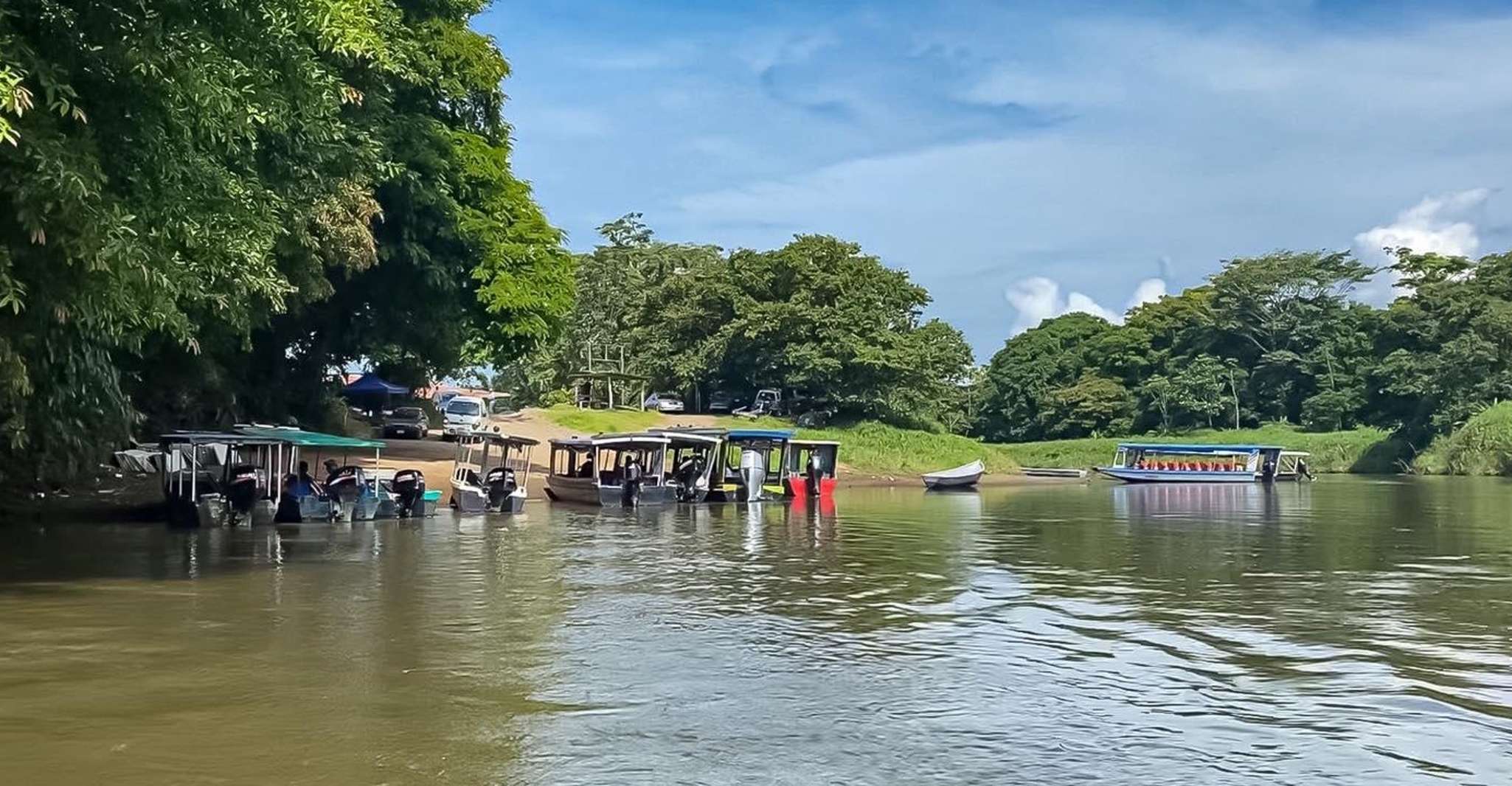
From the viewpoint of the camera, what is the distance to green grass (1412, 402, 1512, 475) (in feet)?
181

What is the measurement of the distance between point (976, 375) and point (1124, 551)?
204ft

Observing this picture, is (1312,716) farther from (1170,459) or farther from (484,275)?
(1170,459)

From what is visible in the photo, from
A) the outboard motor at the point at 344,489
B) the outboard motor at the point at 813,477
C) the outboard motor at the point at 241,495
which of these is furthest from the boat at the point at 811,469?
the outboard motor at the point at 241,495

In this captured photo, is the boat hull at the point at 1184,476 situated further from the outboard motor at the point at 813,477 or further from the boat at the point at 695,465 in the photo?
the boat at the point at 695,465

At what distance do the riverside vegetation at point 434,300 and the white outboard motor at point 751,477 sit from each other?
6.13 metres

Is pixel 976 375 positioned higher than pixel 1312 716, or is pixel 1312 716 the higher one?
pixel 976 375

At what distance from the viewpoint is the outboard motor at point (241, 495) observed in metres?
23.1

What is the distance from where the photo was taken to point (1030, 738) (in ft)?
25.7

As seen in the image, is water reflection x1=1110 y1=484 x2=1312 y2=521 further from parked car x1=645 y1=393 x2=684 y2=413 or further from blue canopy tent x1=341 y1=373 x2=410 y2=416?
blue canopy tent x1=341 y1=373 x2=410 y2=416

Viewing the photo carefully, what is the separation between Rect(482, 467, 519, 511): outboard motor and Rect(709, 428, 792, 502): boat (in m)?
5.56

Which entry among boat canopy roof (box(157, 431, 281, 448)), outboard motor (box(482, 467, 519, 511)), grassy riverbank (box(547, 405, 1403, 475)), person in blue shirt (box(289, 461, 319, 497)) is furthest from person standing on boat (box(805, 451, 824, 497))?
boat canopy roof (box(157, 431, 281, 448))

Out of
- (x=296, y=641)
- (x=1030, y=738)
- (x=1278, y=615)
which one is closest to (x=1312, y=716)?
(x=1030, y=738)

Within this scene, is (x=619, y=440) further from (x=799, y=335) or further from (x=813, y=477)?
(x=799, y=335)

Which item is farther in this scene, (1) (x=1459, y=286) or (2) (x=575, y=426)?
(1) (x=1459, y=286)
